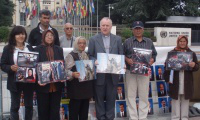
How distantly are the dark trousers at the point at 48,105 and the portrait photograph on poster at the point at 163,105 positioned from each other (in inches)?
99.5

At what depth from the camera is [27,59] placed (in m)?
5.00

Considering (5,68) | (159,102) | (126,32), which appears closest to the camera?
(5,68)

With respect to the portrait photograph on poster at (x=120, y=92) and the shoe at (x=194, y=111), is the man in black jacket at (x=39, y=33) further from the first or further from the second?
the shoe at (x=194, y=111)

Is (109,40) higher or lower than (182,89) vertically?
higher

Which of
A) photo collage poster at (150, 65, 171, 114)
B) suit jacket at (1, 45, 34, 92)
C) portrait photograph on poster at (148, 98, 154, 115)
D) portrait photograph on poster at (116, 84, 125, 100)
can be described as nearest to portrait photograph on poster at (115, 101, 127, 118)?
portrait photograph on poster at (116, 84, 125, 100)

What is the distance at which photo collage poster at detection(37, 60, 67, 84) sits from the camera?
5.00m

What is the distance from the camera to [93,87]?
5.63 m

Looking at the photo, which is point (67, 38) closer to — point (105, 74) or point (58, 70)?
point (105, 74)

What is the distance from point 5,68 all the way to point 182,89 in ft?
11.2

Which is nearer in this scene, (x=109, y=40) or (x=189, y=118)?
(x=109, y=40)

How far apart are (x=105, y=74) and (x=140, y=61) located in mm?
714

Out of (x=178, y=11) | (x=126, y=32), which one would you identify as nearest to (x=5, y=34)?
(x=126, y=32)

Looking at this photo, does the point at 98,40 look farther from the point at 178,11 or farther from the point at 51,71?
the point at 178,11

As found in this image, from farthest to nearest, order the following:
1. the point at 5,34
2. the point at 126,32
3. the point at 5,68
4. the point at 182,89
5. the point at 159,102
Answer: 1. the point at 126,32
2. the point at 5,34
3. the point at 159,102
4. the point at 182,89
5. the point at 5,68
